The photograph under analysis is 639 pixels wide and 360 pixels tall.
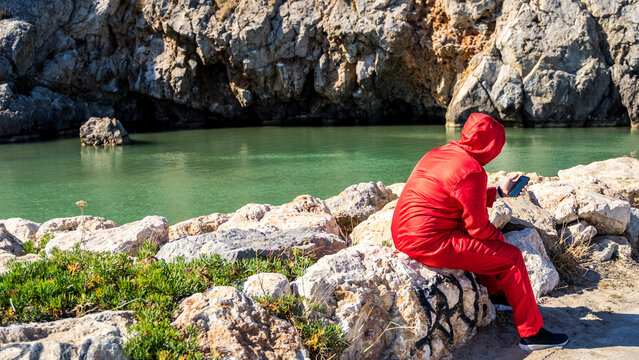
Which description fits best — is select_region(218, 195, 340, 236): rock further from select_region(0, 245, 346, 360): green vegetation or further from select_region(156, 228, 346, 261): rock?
select_region(0, 245, 346, 360): green vegetation

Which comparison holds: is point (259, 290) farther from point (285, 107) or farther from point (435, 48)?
point (285, 107)

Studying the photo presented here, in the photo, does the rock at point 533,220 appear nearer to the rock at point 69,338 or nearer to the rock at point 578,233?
the rock at point 578,233

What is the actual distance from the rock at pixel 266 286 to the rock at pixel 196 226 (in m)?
3.44

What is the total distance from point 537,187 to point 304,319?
481cm

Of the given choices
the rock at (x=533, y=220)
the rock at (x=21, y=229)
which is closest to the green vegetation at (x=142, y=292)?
the rock at (x=533, y=220)

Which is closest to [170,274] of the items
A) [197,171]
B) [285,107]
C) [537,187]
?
[537,187]

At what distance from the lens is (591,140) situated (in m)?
23.9

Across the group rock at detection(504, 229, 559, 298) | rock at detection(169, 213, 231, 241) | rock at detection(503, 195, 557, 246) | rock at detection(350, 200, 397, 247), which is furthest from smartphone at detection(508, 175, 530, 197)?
rock at detection(169, 213, 231, 241)

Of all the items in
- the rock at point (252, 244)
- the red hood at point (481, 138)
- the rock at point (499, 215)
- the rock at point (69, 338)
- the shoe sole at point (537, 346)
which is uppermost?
the red hood at point (481, 138)

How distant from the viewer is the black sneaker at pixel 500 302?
5.11m

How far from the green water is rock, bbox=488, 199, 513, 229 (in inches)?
313

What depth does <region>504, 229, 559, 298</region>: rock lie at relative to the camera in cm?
554

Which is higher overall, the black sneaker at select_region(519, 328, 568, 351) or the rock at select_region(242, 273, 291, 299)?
the rock at select_region(242, 273, 291, 299)

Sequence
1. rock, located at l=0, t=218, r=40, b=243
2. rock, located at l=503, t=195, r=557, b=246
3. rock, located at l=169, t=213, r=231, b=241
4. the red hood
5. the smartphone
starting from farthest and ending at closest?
rock, located at l=0, t=218, r=40, b=243, rock, located at l=169, t=213, r=231, b=241, rock, located at l=503, t=195, r=557, b=246, the smartphone, the red hood
